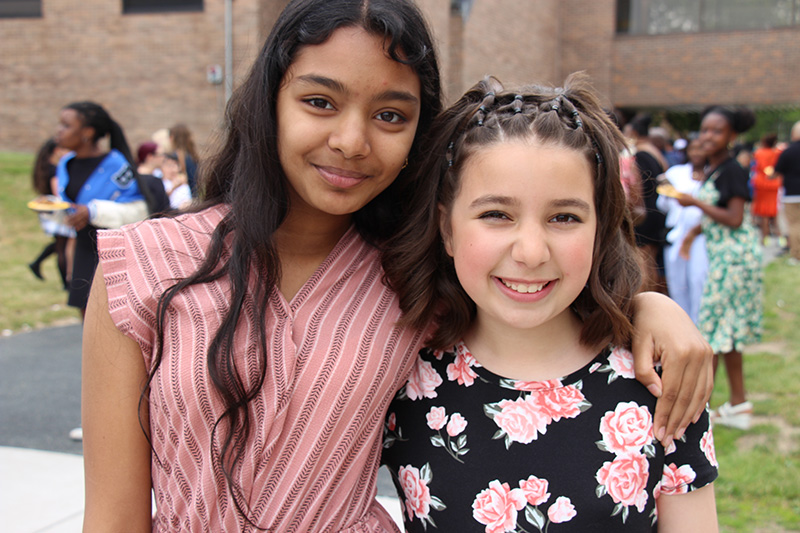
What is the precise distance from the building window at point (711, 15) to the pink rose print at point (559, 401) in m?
20.5

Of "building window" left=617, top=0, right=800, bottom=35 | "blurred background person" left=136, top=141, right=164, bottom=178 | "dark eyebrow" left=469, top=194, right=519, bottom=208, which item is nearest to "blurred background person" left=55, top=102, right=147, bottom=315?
"blurred background person" left=136, top=141, right=164, bottom=178

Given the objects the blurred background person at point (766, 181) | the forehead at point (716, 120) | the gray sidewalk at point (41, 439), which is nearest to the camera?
the gray sidewalk at point (41, 439)

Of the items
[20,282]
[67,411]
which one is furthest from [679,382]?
[20,282]

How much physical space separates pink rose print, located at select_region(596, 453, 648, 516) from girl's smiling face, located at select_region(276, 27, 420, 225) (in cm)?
77

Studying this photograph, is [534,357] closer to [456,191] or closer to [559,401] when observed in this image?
[559,401]

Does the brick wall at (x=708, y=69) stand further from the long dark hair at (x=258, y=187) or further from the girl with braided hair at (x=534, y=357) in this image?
the long dark hair at (x=258, y=187)

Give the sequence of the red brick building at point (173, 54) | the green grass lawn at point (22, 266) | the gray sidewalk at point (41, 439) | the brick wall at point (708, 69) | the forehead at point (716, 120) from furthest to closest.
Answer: the brick wall at point (708, 69)
the red brick building at point (173, 54)
the green grass lawn at point (22, 266)
the forehead at point (716, 120)
the gray sidewalk at point (41, 439)

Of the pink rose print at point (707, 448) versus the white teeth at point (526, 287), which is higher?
the white teeth at point (526, 287)

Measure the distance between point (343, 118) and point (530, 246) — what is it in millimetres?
468

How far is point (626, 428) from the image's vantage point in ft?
4.89

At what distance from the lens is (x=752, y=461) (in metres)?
3.83

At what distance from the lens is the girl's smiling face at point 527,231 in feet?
4.75

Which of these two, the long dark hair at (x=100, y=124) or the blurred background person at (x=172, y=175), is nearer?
the long dark hair at (x=100, y=124)

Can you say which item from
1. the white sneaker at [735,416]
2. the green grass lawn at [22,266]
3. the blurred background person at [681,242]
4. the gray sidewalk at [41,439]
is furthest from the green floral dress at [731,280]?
the green grass lawn at [22,266]
